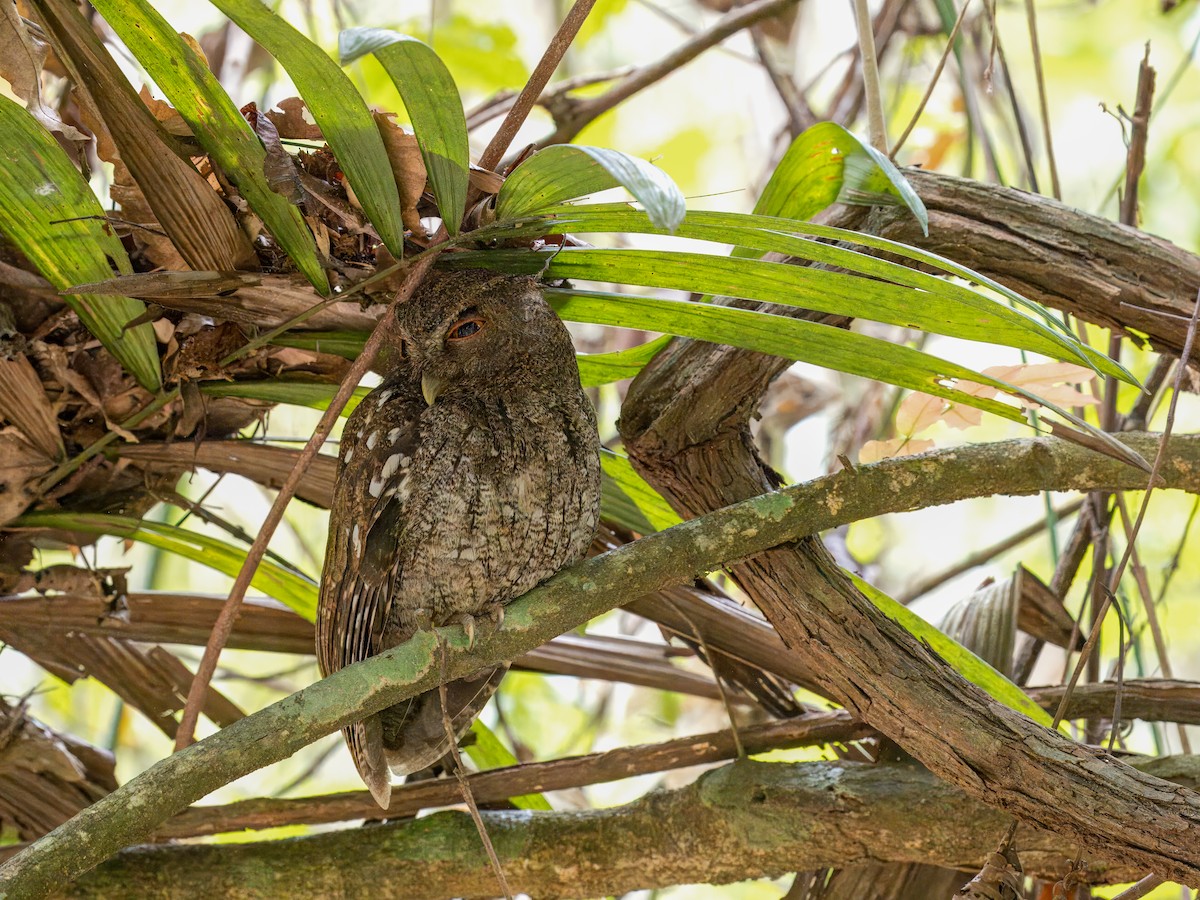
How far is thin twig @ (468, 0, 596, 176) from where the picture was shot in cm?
140

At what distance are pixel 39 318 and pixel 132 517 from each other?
427mm

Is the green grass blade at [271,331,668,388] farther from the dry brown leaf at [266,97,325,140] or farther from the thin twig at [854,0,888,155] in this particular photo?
the thin twig at [854,0,888,155]

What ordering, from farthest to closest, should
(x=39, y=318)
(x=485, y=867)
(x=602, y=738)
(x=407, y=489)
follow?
(x=602, y=738), (x=485, y=867), (x=39, y=318), (x=407, y=489)

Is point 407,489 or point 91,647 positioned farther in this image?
point 91,647

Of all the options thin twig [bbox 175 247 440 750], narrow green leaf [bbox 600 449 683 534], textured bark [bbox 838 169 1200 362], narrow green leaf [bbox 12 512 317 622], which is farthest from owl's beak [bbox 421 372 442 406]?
textured bark [bbox 838 169 1200 362]

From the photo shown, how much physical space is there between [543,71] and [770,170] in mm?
2620

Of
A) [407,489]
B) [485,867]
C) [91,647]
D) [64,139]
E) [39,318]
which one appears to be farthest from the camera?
[91,647]

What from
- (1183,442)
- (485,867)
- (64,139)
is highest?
(64,139)

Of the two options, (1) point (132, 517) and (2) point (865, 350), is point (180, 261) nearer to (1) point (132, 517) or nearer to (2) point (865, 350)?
(1) point (132, 517)

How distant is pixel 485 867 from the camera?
6.37 feet

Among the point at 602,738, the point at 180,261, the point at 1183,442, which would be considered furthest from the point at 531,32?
the point at 1183,442

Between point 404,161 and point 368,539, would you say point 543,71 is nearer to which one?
point 404,161

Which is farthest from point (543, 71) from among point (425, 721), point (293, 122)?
point (425, 721)

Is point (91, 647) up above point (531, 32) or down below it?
below
